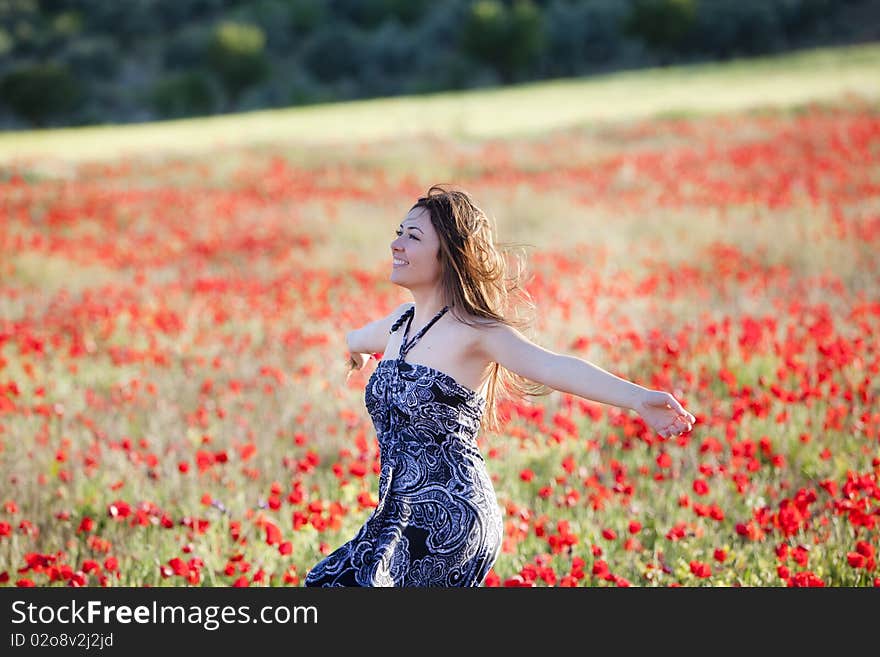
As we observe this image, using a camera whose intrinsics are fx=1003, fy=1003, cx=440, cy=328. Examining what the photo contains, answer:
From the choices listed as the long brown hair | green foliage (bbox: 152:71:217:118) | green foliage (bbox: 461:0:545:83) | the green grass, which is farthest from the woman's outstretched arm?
green foliage (bbox: 461:0:545:83)

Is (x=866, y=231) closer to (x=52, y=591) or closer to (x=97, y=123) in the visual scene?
(x=52, y=591)

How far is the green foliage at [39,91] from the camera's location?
4838 centimetres

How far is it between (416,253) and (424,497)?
75cm

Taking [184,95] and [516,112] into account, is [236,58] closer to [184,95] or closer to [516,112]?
[184,95]

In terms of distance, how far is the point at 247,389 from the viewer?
6.51m

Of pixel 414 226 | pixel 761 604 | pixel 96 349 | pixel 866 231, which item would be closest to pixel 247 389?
pixel 96 349

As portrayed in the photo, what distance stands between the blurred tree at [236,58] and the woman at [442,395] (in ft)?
194

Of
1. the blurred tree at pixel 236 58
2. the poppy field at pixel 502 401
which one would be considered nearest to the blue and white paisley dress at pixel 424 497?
the poppy field at pixel 502 401

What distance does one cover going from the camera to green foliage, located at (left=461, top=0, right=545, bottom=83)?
60.2 metres

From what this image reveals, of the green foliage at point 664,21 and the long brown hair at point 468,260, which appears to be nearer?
the long brown hair at point 468,260

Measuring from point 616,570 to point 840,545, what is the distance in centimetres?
89

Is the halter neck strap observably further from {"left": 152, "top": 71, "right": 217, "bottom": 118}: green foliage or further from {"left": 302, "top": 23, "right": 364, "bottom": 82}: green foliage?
{"left": 302, "top": 23, "right": 364, "bottom": 82}: green foliage

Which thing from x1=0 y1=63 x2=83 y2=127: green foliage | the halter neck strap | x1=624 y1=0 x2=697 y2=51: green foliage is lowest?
the halter neck strap

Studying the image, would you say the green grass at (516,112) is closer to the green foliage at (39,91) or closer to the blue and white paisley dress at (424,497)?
the green foliage at (39,91)
